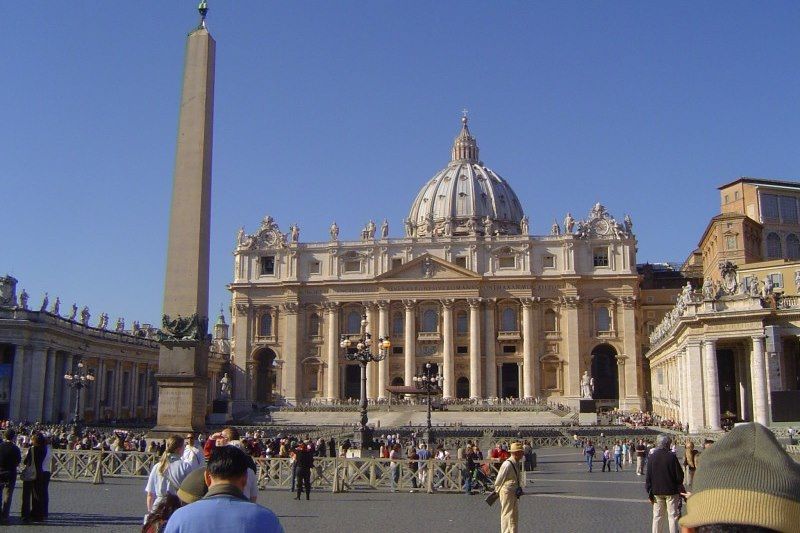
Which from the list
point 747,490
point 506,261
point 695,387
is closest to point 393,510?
point 747,490

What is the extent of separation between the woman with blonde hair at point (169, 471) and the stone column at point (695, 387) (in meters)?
32.7

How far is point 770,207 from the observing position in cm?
5619

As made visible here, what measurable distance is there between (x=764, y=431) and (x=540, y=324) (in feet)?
234

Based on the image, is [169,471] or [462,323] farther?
[462,323]

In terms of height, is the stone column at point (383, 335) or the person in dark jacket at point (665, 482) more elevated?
the stone column at point (383, 335)

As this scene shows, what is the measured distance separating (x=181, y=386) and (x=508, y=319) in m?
56.1

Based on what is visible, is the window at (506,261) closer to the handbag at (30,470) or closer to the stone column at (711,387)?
the stone column at (711,387)

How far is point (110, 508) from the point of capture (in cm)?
1476

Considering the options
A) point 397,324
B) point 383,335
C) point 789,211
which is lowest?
point 383,335

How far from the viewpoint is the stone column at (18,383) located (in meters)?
43.1

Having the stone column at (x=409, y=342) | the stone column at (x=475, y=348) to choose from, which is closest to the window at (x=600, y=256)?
the stone column at (x=475, y=348)

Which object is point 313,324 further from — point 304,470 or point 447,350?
point 304,470

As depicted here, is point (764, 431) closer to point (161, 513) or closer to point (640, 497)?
point (161, 513)

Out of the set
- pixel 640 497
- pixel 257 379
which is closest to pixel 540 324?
pixel 257 379
